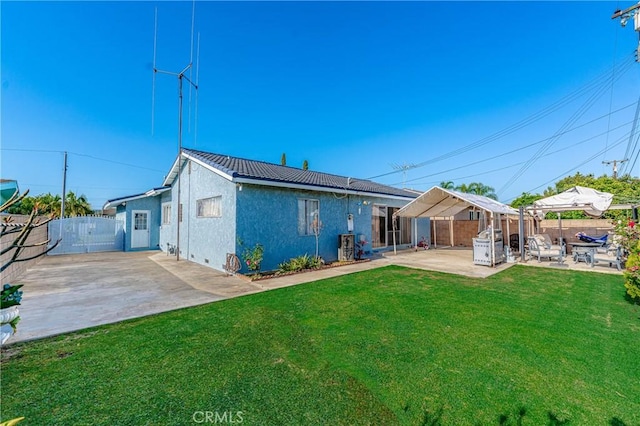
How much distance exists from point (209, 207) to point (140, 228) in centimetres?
903

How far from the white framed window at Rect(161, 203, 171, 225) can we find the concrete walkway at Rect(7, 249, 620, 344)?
425 cm

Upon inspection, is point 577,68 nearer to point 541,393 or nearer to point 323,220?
point 323,220

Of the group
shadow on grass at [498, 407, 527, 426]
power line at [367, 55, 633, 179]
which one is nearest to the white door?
power line at [367, 55, 633, 179]

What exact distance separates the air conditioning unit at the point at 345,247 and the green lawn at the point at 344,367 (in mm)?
5717

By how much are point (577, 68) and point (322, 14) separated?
52.8ft

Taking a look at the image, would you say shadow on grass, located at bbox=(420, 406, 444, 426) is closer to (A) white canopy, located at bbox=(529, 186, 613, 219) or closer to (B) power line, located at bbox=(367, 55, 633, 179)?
(A) white canopy, located at bbox=(529, 186, 613, 219)

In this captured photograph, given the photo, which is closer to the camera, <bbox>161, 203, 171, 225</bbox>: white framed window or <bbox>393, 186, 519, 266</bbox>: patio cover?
<bbox>393, 186, 519, 266</bbox>: patio cover

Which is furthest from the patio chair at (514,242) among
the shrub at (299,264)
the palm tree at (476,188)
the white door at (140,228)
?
the white door at (140,228)

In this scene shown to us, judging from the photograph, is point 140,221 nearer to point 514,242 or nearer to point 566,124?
point 514,242

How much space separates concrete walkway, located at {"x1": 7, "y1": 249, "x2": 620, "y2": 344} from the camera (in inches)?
201

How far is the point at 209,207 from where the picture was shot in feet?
35.8

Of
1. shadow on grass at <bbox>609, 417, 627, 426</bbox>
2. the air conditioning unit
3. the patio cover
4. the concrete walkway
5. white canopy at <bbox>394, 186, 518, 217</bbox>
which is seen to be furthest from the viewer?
the air conditioning unit

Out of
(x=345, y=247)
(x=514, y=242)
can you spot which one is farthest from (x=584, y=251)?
(x=345, y=247)

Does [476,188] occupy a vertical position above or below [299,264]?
above
